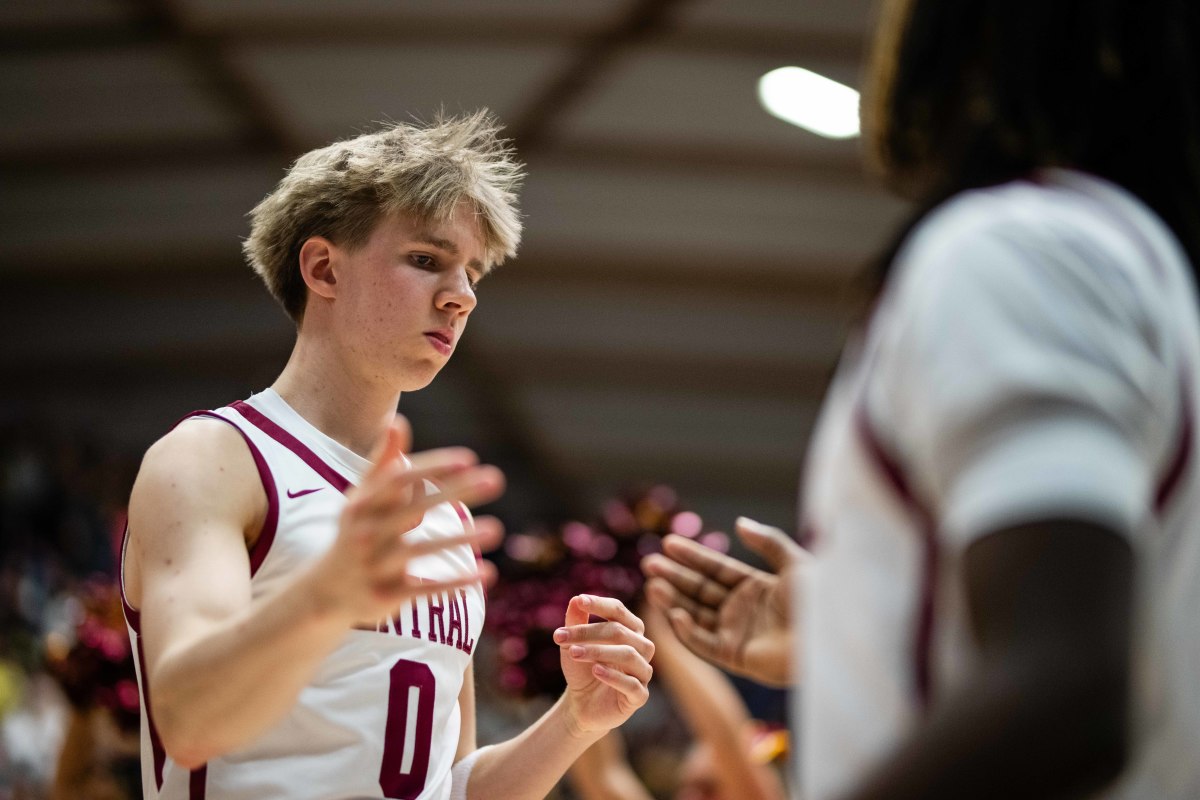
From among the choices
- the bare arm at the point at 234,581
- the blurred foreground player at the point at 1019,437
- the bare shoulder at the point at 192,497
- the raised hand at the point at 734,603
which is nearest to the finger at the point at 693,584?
the raised hand at the point at 734,603

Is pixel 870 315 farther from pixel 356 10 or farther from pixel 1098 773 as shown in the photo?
pixel 356 10

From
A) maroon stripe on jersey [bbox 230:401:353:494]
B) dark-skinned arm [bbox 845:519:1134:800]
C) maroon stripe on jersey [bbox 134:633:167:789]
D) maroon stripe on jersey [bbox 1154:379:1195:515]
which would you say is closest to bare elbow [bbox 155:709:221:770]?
maroon stripe on jersey [bbox 134:633:167:789]

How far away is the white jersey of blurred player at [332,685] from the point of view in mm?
2043

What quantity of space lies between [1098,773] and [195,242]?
12.6 meters

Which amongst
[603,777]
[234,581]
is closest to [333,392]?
[234,581]

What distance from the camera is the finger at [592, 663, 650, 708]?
2205 millimetres

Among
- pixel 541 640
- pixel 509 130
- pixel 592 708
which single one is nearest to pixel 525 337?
pixel 509 130

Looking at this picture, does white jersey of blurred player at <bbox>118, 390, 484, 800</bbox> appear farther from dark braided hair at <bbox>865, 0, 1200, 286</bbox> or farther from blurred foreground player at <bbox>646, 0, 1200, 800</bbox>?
dark braided hair at <bbox>865, 0, 1200, 286</bbox>

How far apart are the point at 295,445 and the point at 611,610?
57cm

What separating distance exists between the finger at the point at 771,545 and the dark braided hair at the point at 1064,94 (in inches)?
25.8

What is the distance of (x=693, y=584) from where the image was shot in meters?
1.69

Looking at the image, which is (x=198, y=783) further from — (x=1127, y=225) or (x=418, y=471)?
(x=1127, y=225)

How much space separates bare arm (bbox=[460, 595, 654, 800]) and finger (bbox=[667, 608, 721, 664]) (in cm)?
53

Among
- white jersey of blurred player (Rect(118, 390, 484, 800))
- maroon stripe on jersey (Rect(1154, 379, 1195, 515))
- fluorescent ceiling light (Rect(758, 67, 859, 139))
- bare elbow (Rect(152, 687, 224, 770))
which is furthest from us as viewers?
fluorescent ceiling light (Rect(758, 67, 859, 139))
